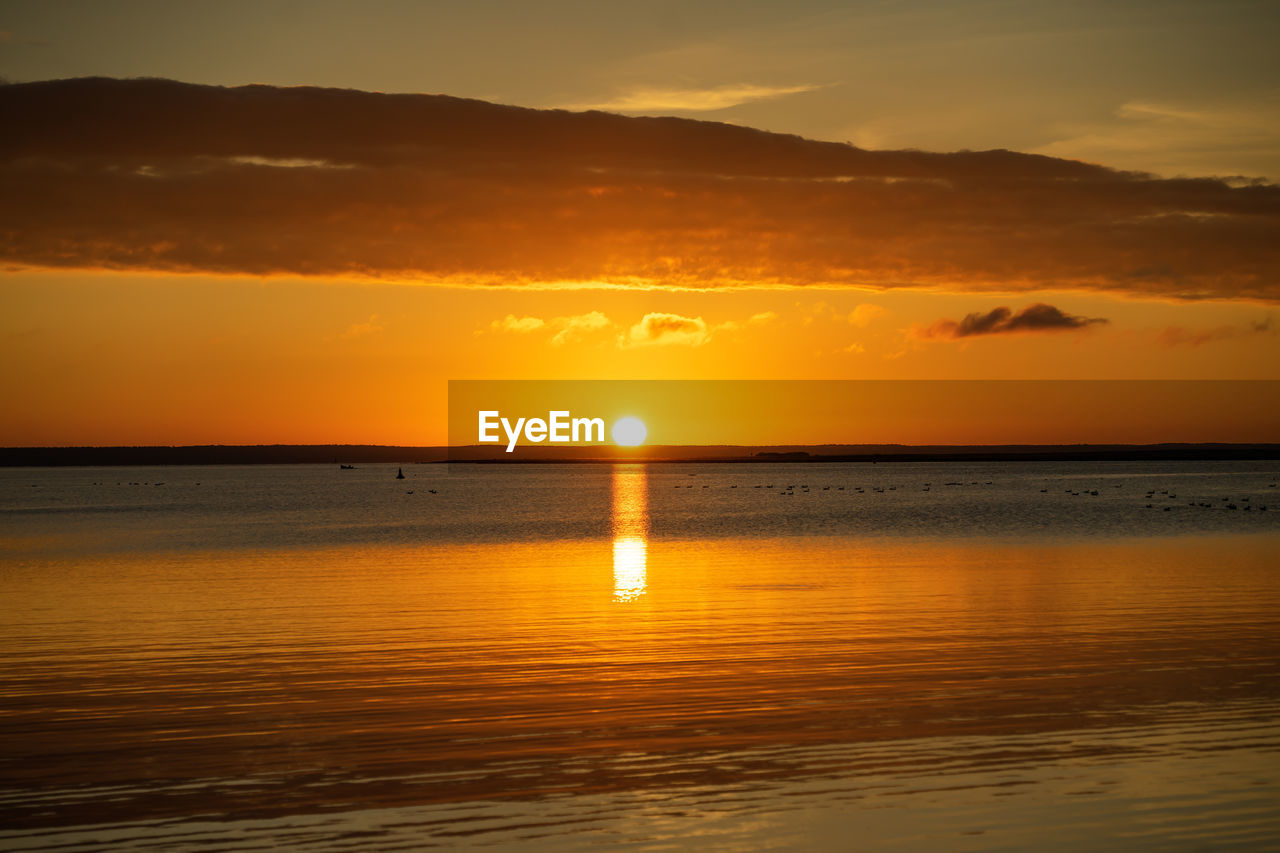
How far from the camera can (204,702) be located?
51.1ft

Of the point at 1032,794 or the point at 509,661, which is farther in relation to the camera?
the point at 509,661

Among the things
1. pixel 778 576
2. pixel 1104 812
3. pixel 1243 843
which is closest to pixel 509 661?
pixel 1104 812

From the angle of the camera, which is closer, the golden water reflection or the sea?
the sea

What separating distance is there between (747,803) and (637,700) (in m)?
4.69

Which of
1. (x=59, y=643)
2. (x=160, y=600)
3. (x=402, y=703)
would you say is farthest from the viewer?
(x=160, y=600)

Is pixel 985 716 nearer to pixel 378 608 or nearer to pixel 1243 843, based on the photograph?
pixel 1243 843

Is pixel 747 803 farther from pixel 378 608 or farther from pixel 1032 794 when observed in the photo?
pixel 378 608

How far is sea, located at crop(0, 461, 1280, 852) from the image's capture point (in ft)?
33.9

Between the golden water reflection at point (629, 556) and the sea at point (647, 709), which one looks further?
the golden water reflection at point (629, 556)

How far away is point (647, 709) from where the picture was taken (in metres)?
14.9

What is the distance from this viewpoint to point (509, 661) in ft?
61.1

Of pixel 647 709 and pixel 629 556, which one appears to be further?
pixel 629 556

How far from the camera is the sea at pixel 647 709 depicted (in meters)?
10.3

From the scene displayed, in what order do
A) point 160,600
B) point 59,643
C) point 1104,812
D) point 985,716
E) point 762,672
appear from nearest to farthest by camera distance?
point 1104,812 < point 985,716 < point 762,672 < point 59,643 < point 160,600
